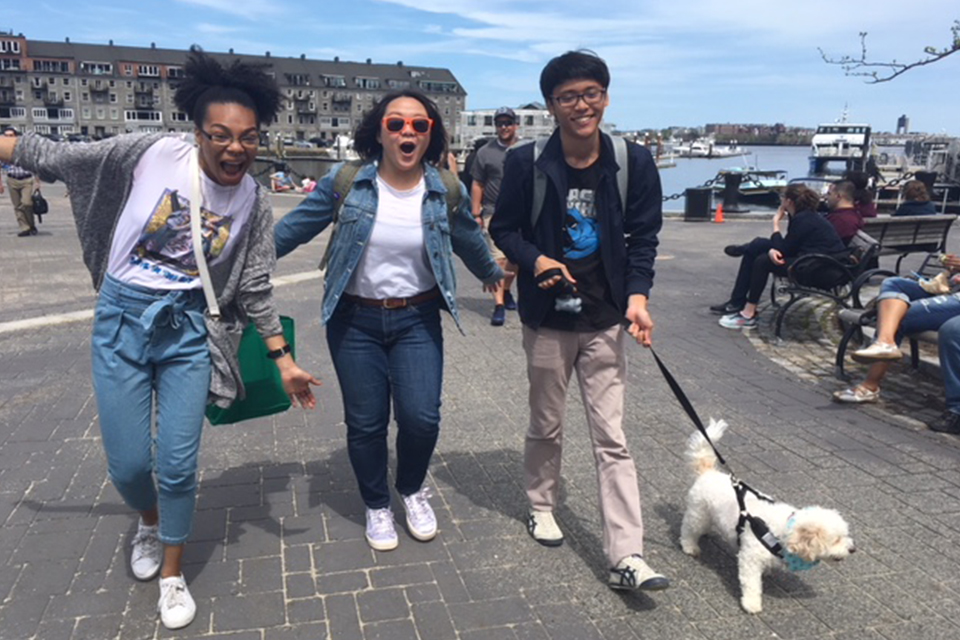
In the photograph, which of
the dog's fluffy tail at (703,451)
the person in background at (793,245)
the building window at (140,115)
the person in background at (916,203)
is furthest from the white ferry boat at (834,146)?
the building window at (140,115)

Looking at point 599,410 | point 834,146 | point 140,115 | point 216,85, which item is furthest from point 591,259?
point 140,115

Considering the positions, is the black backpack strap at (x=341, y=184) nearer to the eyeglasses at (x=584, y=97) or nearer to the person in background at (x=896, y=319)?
the eyeglasses at (x=584, y=97)

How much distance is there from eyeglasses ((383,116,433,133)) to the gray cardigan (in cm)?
60

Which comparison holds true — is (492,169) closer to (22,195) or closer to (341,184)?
(341,184)

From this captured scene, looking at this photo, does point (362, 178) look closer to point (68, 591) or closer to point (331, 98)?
point (68, 591)

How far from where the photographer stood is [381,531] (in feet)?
11.2

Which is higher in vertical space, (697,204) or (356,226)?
(356,226)

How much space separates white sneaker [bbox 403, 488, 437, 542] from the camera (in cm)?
348

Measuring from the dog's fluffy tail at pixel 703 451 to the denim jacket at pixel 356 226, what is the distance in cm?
130

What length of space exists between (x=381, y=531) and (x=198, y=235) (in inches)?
62.1

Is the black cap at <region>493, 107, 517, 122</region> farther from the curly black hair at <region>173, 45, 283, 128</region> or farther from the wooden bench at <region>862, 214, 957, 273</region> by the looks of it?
the curly black hair at <region>173, 45, 283, 128</region>

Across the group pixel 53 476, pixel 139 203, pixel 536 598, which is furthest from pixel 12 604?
pixel 536 598

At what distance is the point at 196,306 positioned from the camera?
9.35 ft

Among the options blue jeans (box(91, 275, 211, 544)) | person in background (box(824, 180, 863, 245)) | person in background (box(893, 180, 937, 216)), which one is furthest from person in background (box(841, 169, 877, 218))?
blue jeans (box(91, 275, 211, 544))
